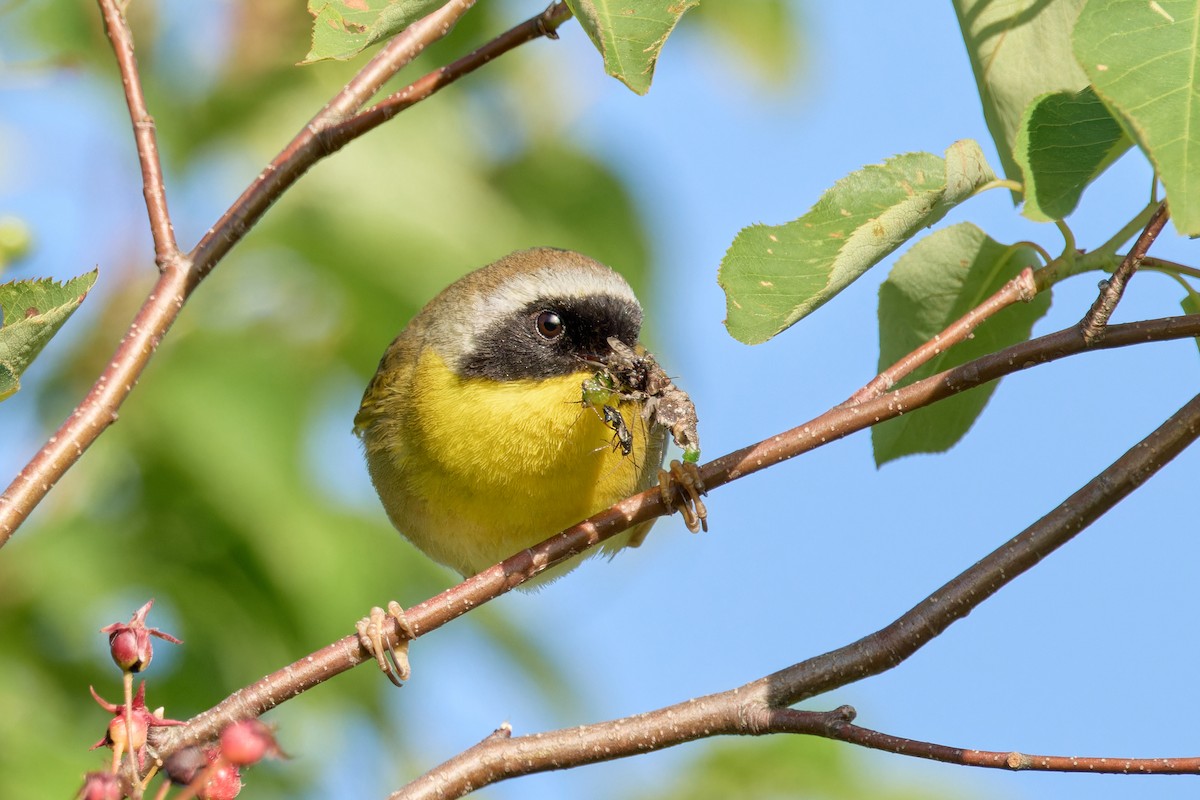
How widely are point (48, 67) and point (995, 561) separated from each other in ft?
6.79

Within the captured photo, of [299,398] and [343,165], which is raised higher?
[343,165]

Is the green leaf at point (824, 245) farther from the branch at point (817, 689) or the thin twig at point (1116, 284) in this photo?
the branch at point (817, 689)

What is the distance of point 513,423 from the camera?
10.8ft

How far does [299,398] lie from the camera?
344 cm

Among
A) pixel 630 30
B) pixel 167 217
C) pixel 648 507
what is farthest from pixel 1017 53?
pixel 167 217

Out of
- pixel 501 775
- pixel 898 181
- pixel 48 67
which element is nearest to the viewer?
pixel 898 181

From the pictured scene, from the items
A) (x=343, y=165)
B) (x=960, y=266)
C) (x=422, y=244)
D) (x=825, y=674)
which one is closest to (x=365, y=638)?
(x=825, y=674)

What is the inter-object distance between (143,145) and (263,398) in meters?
1.00

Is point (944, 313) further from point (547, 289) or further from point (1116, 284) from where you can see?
point (547, 289)

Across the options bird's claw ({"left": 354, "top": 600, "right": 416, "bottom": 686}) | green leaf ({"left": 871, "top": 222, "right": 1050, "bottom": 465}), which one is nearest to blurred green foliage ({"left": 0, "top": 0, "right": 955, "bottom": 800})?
bird's claw ({"left": 354, "top": 600, "right": 416, "bottom": 686})

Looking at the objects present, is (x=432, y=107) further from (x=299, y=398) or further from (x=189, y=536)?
(x=189, y=536)

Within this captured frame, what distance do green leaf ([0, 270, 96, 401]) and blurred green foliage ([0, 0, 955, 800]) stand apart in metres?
1.04

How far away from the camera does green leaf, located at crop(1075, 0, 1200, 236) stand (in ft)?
4.80

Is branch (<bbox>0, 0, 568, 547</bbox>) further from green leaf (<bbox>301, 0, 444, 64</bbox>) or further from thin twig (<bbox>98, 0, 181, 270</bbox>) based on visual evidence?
green leaf (<bbox>301, 0, 444, 64</bbox>)
